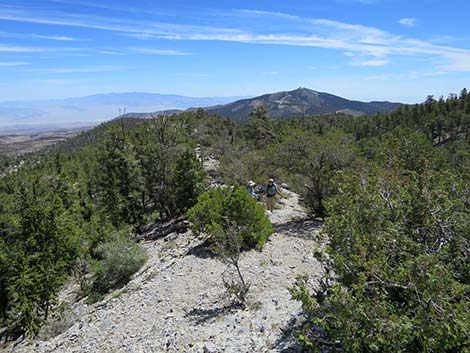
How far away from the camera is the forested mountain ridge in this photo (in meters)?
6.10

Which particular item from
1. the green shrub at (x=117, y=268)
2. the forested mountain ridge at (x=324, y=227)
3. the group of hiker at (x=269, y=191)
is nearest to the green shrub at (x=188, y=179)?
the forested mountain ridge at (x=324, y=227)

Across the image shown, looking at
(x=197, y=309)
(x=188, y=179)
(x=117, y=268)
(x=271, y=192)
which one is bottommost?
(x=117, y=268)

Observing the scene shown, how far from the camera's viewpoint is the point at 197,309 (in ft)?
40.2

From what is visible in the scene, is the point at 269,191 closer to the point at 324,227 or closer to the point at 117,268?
the point at 117,268

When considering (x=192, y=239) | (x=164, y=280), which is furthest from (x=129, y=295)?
(x=192, y=239)

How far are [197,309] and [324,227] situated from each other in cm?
558

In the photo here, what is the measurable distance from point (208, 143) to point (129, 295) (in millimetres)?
43612

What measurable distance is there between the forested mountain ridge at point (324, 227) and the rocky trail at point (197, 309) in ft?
2.81

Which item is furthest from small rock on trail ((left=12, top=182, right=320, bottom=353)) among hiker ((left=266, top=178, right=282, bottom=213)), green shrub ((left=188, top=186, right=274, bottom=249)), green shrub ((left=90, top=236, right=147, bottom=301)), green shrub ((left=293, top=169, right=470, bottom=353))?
hiker ((left=266, top=178, right=282, bottom=213))

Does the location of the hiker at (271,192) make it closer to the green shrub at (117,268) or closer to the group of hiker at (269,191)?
the group of hiker at (269,191)

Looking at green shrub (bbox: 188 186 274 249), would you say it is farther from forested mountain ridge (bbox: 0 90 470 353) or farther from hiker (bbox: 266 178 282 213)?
hiker (bbox: 266 178 282 213)

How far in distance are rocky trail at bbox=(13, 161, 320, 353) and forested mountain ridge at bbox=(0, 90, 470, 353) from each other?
2.81ft

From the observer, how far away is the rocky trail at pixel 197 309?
964cm

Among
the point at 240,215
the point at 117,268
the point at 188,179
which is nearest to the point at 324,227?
the point at 240,215
